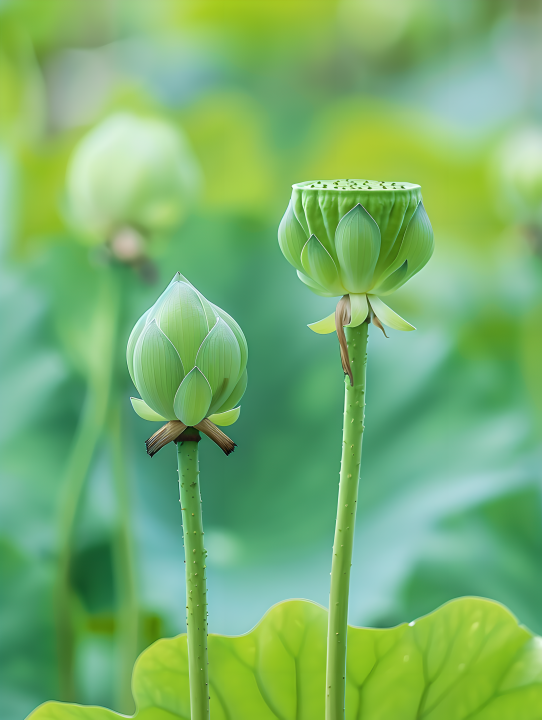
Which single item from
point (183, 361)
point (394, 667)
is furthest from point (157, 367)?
point (394, 667)

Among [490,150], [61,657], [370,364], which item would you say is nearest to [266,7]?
[490,150]

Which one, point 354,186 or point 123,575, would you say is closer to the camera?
point 354,186

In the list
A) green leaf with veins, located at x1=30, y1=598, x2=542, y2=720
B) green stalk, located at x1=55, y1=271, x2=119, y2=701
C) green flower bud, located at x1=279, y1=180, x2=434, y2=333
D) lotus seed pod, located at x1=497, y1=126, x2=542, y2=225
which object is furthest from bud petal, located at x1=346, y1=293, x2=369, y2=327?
lotus seed pod, located at x1=497, y1=126, x2=542, y2=225

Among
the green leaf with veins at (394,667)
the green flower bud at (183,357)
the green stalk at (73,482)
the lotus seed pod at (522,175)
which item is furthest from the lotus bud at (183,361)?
the lotus seed pod at (522,175)

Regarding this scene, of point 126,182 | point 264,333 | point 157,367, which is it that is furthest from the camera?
point 264,333

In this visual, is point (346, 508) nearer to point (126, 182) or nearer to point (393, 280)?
point (393, 280)

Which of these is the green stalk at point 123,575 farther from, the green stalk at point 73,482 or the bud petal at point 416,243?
the bud petal at point 416,243

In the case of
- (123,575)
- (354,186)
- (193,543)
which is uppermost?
(354,186)

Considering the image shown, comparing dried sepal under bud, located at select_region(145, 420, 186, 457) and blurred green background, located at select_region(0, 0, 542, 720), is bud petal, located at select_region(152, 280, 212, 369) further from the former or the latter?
blurred green background, located at select_region(0, 0, 542, 720)

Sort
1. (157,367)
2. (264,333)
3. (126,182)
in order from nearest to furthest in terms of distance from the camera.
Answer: (157,367), (126,182), (264,333)
